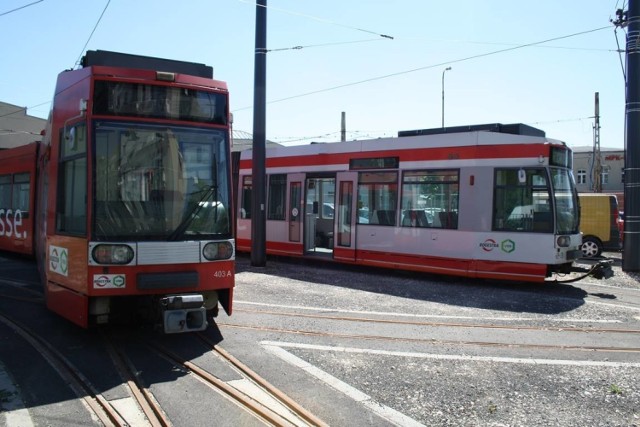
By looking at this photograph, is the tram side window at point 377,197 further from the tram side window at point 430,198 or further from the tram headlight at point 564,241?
the tram headlight at point 564,241

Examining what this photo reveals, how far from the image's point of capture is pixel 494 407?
4.79m

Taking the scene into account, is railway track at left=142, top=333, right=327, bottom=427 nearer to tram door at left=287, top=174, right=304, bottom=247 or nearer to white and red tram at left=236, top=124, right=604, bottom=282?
white and red tram at left=236, top=124, right=604, bottom=282

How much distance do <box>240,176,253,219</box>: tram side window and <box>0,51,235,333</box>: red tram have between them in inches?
374

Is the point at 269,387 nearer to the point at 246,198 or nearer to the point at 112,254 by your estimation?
the point at 112,254

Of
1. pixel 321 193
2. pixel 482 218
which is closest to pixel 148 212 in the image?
pixel 482 218

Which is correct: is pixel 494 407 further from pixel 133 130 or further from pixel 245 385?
pixel 133 130

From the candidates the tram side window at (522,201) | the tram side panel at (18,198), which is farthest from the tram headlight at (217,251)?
the tram side panel at (18,198)

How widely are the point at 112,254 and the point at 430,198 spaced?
26.1 feet

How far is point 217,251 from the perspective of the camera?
21.0ft

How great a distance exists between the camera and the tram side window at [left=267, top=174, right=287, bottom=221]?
1531 centimetres

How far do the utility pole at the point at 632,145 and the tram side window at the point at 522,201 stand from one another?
5.45 m

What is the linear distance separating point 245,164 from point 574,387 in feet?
40.9

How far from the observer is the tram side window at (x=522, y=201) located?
35.7 ft

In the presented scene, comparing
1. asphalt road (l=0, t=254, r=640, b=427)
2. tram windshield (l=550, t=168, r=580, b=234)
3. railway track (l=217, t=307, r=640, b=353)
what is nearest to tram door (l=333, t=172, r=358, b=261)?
asphalt road (l=0, t=254, r=640, b=427)
